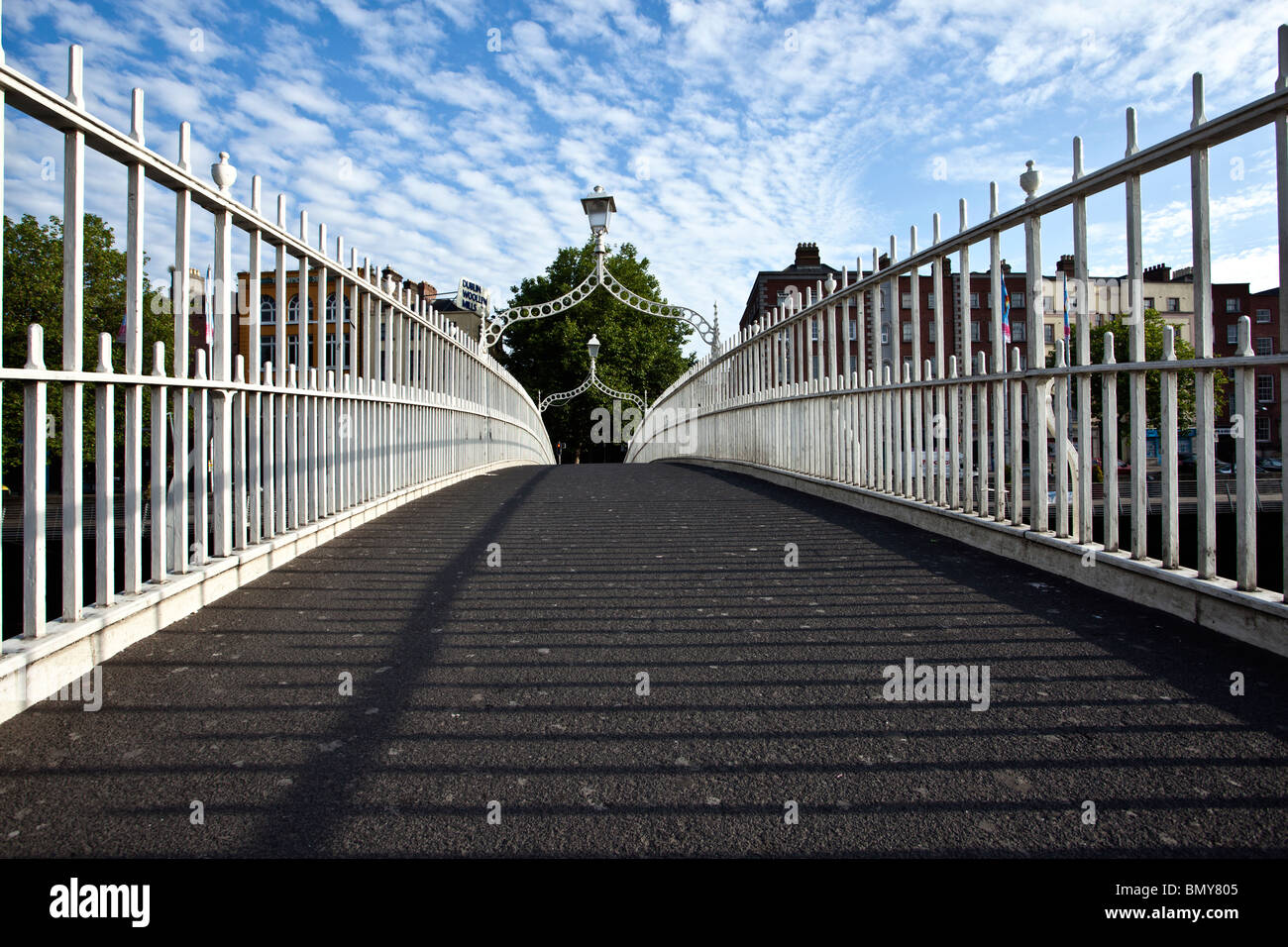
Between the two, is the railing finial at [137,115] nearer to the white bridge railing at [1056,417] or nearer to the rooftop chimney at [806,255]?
the white bridge railing at [1056,417]

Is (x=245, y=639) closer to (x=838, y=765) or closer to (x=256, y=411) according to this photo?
(x=256, y=411)

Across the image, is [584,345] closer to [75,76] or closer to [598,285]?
[598,285]

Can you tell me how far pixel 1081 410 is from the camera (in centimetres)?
525

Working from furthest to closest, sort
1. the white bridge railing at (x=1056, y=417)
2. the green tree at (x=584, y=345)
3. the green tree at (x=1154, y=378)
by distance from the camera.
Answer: the green tree at (x=584, y=345) → the green tree at (x=1154, y=378) → the white bridge railing at (x=1056, y=417)

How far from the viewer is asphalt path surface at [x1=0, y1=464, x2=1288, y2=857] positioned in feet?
7.95

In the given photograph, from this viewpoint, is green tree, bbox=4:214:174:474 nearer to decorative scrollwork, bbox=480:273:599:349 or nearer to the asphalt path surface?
decorative scrollwork, bbox=480:273:599:349

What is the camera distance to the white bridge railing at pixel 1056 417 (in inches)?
154

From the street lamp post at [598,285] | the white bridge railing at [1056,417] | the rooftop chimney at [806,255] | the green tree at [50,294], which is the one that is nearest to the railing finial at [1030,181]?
the white bridge railing at [1056,417]

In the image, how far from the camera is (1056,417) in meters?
5.64

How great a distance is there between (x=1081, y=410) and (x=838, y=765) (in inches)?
131

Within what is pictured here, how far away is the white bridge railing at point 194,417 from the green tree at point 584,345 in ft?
170
